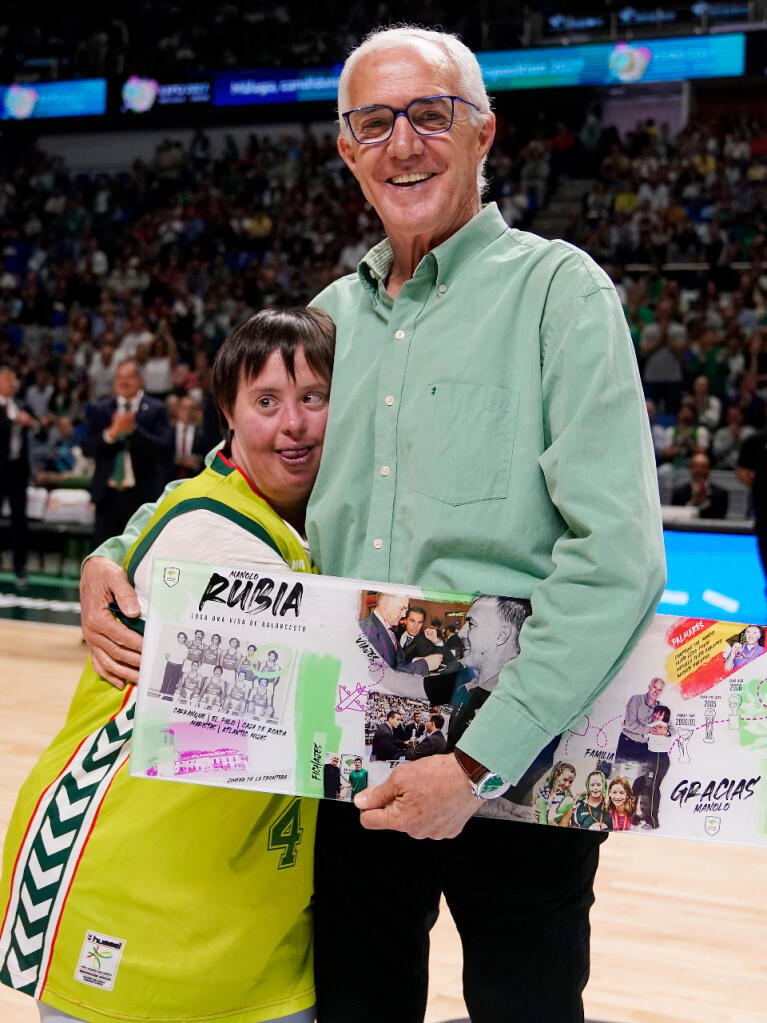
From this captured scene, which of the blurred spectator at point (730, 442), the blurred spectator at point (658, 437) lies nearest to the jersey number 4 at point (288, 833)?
the blurred spectator at point (658, 437)

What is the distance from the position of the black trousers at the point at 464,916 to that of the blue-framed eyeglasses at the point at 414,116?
87cm

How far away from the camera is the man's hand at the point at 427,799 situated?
4.23 feet

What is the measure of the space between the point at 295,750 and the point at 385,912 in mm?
331

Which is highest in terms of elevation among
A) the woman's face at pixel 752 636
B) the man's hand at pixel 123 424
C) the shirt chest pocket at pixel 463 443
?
the shirt chest pocket at pixel 463 443

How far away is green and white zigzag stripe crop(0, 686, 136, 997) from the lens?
4.94ft

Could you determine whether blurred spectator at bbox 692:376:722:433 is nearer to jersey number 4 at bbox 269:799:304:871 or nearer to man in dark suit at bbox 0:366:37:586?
man in dark suit at bbox 0:366:37:586

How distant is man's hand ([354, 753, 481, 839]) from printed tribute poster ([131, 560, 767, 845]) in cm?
3

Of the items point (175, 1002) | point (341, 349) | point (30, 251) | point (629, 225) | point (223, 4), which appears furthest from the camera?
point (223, 4)

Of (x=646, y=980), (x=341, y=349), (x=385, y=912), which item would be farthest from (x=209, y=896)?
(x=646, y=980)

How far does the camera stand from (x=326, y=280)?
1414 cm

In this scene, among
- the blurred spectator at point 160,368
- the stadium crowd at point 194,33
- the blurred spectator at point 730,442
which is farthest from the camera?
the stadium crowd at point 194,33

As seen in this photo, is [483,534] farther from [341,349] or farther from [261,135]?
[261,135]

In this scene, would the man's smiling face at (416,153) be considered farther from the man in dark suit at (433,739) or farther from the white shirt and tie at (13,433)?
the white shirt and tie at (13,433)

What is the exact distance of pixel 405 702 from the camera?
52.6 inches
